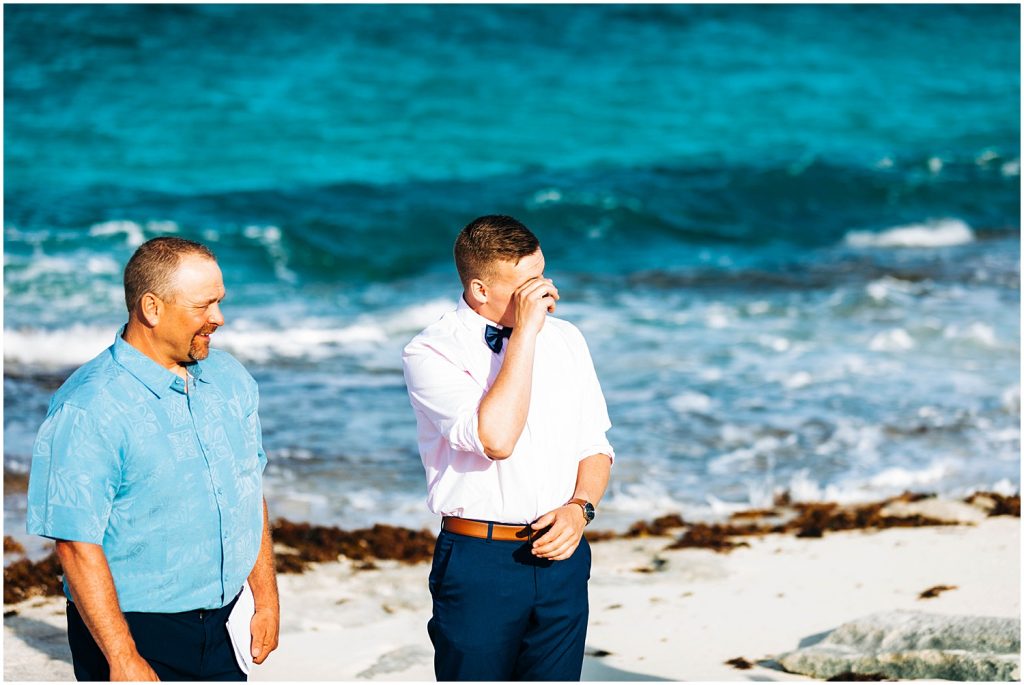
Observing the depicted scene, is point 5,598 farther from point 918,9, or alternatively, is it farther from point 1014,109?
point 918,9

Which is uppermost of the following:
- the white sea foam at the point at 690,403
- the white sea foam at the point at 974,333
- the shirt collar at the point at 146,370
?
the shirt collar at the point at 146,370

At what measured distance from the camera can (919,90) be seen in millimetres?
31188

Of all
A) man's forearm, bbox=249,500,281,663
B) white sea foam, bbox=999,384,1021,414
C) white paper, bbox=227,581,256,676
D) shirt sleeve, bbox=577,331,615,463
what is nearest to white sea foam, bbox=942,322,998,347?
white sea foam, bbox=999,384,1021,414

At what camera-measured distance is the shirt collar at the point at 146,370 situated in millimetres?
3135

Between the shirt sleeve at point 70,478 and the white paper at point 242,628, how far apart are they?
46 cm

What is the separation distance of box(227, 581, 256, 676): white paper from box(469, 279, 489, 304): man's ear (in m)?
0.97

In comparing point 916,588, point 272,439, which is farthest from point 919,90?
point 916,588

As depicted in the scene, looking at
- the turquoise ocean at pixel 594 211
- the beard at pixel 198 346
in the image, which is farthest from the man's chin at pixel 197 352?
the turquoise ocean at pixel 594 211

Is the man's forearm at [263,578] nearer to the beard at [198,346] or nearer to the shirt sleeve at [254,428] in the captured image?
the shirt sleeve at [254,428]

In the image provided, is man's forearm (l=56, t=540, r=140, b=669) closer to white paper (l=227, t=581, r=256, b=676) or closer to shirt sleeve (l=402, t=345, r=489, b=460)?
white paper (l=227, t=581, r=256, b=676)

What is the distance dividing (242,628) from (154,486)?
48 cm

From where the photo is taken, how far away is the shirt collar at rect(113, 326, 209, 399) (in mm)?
3135

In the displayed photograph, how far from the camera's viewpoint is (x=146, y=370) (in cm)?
315

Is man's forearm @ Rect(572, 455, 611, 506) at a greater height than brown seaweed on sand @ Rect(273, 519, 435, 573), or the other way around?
man's forearm @ Rect(572, 455, 611, 506)
